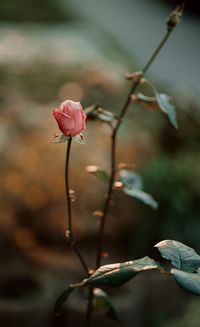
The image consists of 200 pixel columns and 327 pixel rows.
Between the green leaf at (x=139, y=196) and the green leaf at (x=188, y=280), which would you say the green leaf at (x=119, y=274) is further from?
the green leaf at (x=139, y=196)

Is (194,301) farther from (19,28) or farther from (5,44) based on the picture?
(19,28)

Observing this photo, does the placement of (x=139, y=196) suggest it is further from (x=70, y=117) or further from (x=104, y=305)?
(x=70, y=117)

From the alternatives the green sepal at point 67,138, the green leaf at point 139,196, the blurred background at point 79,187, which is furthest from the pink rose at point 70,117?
the blurred background at point 79,187

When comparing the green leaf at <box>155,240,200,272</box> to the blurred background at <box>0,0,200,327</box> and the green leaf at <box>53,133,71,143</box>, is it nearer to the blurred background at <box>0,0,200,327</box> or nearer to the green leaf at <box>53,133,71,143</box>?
the green leaf at <box>53,133,71,143</box>

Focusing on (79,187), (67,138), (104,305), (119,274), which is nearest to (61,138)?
(67,138)

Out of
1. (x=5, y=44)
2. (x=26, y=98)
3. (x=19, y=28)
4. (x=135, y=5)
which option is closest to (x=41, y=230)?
(x=26, y=98)

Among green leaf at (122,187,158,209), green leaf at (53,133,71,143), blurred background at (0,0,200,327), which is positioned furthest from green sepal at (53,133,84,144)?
blurred background at (0,0,200,327)
